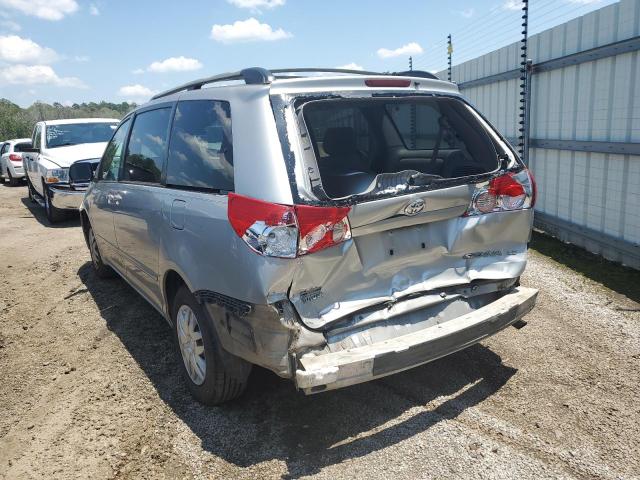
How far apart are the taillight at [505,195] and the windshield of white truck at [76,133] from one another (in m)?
10.1

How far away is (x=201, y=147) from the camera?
3260mm

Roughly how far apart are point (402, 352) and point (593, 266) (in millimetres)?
3943

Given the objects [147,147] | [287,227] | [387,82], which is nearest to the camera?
[287,227]

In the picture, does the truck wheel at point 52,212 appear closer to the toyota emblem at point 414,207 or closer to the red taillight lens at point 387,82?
the red taillight lens at point 387,82

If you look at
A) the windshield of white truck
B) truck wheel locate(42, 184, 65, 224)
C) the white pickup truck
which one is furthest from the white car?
truck wheel locate(42, 184, 65, 224)

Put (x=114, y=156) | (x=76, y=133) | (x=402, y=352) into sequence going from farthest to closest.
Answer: (x=76, y=133), (x=114, y=156), (x=402, y=352)

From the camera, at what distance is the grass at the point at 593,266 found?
5062 mm

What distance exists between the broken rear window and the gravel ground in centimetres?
134

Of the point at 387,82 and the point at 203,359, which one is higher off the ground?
the point at 387,82

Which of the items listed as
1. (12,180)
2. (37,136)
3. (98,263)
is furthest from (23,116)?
(98,263)

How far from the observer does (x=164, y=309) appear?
378 centimetres

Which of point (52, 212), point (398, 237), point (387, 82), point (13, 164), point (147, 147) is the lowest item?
point (52, 212)

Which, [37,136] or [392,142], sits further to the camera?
[37,136]

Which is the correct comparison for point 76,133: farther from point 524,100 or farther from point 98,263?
point 524,100
